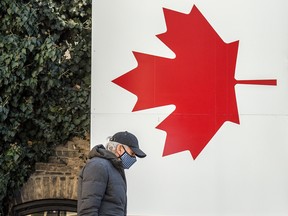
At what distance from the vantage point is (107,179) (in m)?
2.54

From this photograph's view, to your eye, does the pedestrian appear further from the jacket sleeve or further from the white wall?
the white wall

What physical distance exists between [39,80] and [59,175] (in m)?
0.81

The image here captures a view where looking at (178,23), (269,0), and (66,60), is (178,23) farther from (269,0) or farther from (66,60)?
(66,60)

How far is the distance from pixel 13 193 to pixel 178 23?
195cm

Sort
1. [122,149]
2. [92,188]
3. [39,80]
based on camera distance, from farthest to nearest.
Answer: [39,80] < [122,149] < [92,188]

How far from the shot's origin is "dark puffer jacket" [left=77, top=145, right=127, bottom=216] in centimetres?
248

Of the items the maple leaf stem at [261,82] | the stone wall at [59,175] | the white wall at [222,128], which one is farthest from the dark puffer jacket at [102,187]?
the maple leaf stem at [261,82]

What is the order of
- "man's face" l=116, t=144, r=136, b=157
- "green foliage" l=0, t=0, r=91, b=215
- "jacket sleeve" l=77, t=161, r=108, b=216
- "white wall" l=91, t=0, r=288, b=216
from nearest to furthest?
"jacket sleeve" l=77, t=161, r=108, b=216, "man's face" l=116, t=144, r=136, b=157, "white wall" l=91, t=0, r=288, b=216, "green foliage" l=0, t=0, r=91, b=215

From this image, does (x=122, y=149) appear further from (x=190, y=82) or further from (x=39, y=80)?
(x=39, y=80)

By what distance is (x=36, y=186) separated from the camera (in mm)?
3789

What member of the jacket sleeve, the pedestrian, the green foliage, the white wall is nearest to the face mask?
the pedestrian

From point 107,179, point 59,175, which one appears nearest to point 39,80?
point 59,175

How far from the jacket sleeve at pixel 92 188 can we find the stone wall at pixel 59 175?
4.13 ft

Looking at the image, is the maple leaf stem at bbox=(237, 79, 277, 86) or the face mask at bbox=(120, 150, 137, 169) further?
the maple leaf stem at bbox=(237, 79, 277, 86)
